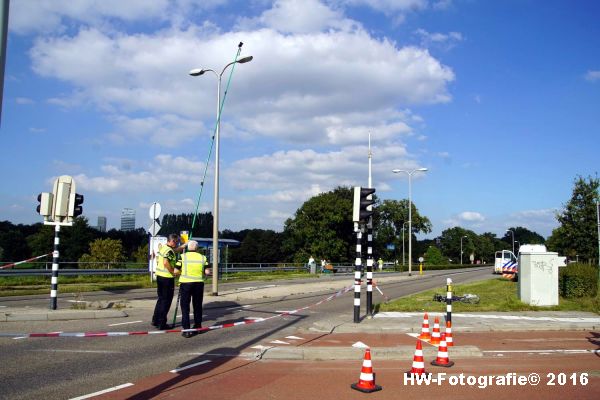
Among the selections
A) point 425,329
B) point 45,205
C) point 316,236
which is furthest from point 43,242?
point 425,329

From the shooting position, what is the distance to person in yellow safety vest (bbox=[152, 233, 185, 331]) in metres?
11.0

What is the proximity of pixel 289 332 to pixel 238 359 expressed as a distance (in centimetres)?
305

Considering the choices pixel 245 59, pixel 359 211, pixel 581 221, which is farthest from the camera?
pixel 581 221

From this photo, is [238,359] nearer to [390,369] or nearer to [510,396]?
[390,369]

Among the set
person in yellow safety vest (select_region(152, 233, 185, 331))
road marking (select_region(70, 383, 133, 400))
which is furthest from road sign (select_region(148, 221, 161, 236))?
road marking (select_region(70, 383, 133, 400))

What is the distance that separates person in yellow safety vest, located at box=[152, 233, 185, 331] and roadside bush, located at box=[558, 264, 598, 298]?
51.0ft

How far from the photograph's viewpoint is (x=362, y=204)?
12453mm

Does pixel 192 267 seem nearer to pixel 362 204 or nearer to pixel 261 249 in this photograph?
pixel 362 204

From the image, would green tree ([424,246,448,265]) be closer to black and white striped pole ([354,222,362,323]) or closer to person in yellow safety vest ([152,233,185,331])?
black and white striped pole ([354,222,362,323])

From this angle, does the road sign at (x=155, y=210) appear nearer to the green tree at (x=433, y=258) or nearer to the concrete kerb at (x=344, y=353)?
the concrete kerb at (x=344, y=353)

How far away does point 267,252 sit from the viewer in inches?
4365

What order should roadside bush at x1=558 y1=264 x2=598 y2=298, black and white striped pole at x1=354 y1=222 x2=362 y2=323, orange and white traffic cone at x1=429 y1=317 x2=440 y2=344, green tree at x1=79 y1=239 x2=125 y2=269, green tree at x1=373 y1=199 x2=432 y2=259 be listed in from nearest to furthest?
orange and white traffic cone at x1=429 y1=317 x2=440 y2=344 → black and white striped pole at x1=354 y1=222 x2=362 y2=323 → roadside bush at x1=558 y1=264 x2=598 y2=298 → green tree at x1=79 y1=239 x2=125 y2=269 → green tree at x1=373 y1=199 x2=432 y2=259

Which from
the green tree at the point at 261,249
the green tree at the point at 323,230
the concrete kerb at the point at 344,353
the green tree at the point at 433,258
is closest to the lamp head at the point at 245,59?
the concrete kerb at the point at 344,353

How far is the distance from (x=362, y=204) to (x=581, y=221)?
68.2 feet
